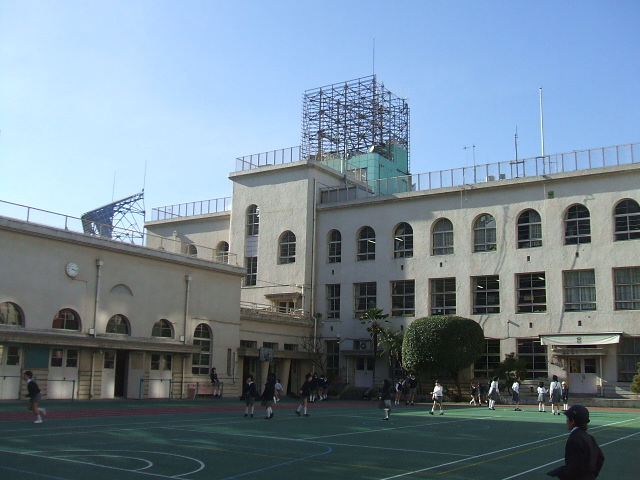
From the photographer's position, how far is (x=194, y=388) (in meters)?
40.9

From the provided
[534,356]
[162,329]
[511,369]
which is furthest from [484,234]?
[162,329]

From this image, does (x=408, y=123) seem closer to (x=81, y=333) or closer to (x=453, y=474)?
(x=81, y=333)

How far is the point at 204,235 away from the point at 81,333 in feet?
83.6

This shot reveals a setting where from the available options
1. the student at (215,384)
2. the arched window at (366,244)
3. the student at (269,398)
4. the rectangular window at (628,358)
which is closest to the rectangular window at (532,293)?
the rectangular window at (628,358)

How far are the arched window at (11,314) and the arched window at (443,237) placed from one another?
2711 cm

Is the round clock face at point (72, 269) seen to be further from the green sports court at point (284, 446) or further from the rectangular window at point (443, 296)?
the rectangular window at point (443, 296)

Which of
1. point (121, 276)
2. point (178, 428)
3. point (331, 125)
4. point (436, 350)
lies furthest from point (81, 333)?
point (331, 125)

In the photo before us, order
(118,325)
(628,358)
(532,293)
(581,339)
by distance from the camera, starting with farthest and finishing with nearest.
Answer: (532,293)
(581,339)
(628,358)
(118,325)

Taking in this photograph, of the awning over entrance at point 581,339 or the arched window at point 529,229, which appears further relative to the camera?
the arched window at point 529,229

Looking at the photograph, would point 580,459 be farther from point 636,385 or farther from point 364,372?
point 364,372

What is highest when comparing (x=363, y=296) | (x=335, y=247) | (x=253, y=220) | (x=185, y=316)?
(x=253, y=220)

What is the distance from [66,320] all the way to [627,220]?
103 feet

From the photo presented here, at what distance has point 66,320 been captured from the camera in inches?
1367

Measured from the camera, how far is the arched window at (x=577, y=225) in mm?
43938
